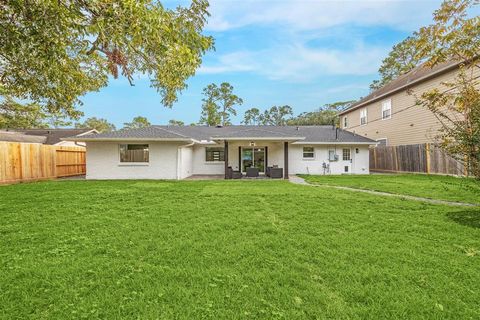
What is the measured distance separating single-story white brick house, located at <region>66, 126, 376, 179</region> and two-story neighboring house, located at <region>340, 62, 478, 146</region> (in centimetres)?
317

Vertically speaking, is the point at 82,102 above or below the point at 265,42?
below

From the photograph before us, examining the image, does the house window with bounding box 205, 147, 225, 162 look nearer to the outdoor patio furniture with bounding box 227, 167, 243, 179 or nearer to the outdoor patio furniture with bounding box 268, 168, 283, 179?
the outdoor patio furniture with bounding box 227, 167, 243, 179

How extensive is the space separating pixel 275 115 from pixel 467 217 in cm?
6230

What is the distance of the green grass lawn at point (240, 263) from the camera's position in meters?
2.64

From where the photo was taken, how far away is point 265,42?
1834 centimetres

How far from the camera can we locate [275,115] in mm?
67062

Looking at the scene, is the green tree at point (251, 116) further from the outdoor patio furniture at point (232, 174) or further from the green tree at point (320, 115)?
the outdoor patio furniture at point (232, 174)

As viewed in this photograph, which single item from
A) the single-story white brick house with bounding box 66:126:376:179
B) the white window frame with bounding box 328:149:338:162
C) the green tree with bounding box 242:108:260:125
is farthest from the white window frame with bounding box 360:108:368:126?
the green tree with bounding box 242:108:260:125

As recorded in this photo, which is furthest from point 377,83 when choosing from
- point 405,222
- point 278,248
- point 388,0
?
point 278,248

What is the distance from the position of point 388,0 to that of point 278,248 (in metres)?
13.4

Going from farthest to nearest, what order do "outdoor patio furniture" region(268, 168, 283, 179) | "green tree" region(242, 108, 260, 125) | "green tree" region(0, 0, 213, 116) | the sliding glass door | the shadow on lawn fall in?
"green tree" region(242, 108, 260, 125) → the sliding glass door → "outdoor patio furniture" region(268, 168, 283, 179) → the shadow on lawn → "green tree" region(0, 0, 213, 116)

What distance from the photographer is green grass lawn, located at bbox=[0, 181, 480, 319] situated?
8.65 ft

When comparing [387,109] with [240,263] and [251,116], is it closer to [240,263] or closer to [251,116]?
[240,263]

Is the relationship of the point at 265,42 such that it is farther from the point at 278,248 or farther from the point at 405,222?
the point at 278,248
